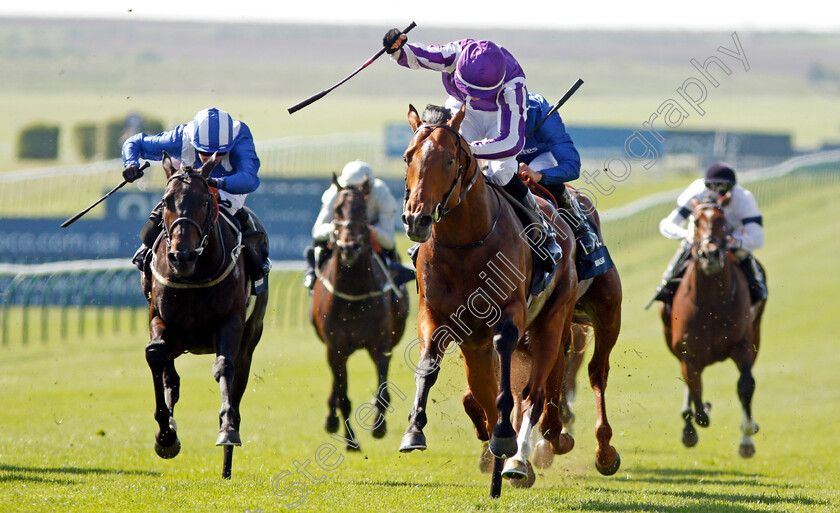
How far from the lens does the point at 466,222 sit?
19.1 feet

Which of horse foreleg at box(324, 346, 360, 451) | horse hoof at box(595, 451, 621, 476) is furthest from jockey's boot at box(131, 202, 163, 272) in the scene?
horse hoof at box(595, 451, 621, 476)

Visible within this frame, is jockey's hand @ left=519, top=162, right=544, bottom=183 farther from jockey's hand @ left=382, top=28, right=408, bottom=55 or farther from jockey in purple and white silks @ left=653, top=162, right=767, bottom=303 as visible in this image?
jockey in purple and white silks @ left=653, top=162, right=767, bottom=303

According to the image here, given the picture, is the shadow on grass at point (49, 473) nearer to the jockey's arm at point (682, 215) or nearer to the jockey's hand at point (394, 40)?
the jockey's hand at point (394, 40)

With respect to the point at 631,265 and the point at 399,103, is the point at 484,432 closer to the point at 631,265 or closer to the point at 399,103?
the point at 631,265

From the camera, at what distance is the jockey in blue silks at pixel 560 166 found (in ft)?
23.8

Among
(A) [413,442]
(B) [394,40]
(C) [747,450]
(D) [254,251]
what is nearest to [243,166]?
(D) [254,251]

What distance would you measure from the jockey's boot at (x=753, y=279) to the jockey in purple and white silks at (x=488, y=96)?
13.2 ft

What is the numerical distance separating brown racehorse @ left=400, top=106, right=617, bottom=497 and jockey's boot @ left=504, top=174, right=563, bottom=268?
0.10m

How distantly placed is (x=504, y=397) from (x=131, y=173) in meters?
2.89

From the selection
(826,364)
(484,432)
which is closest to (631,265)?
(826,364)

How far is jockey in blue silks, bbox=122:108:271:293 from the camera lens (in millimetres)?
7180

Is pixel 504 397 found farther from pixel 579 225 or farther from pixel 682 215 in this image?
pixel 682 215

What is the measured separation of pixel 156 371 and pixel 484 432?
6.74 feet

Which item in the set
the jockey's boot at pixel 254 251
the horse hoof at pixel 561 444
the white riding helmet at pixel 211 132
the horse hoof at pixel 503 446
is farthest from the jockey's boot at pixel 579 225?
the white riding helmet at pixel 211 132
